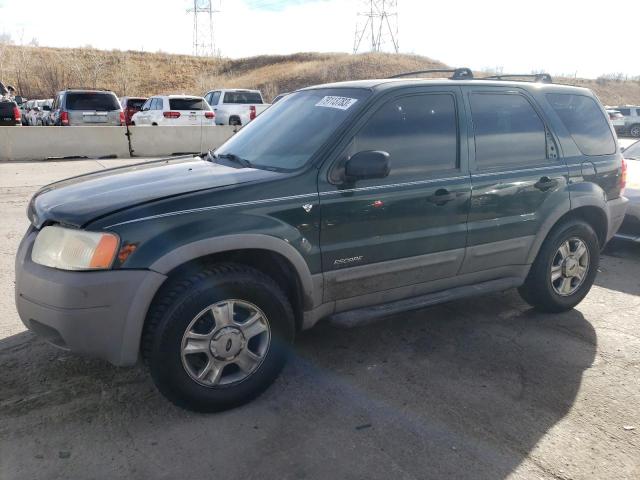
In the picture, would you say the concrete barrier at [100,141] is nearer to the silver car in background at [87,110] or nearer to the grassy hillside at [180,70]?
the silver car in background at [87,110]

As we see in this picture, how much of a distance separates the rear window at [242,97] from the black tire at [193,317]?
69.1 ft

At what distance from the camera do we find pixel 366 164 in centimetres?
320

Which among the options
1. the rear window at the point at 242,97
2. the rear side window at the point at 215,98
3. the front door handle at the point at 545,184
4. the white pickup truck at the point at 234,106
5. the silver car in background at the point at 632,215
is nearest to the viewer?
the front door handle at the point at 545,184

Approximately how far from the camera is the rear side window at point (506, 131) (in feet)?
12.8

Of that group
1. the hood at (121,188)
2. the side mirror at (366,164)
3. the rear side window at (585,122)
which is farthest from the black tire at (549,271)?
the hood at (121,188)

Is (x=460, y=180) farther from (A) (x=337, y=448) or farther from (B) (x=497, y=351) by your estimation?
(A) (x=337, y=448)

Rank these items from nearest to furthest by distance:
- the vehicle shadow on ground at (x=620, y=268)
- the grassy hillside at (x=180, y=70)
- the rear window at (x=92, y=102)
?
the vehicle shadow on ground at (x=620, y=268) → the rear window at (x=92, y=102) → the grassy hillside at (x=180, y=70)

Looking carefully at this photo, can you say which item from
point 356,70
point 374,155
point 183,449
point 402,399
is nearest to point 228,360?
point 183,449

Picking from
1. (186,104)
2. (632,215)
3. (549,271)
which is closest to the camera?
(549,271)

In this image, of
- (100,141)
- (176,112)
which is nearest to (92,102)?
(100,141)

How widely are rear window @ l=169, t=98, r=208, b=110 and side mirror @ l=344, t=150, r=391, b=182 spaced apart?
56.2 feet

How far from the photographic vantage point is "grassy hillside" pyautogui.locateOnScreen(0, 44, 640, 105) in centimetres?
5053

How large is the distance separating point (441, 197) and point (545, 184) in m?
1.03

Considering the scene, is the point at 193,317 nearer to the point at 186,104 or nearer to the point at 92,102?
the point at 92,102
